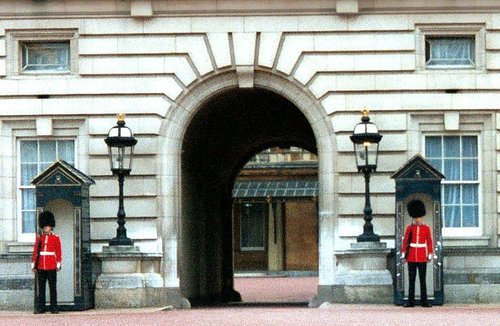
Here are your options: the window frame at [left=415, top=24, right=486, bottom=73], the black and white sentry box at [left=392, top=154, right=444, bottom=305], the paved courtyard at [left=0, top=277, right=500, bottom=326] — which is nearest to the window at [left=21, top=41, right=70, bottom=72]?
the paved courtyard at [left=0, top=277, right=500, bottom=326]

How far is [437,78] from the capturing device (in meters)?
28.0

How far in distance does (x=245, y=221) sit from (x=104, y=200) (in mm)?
27867

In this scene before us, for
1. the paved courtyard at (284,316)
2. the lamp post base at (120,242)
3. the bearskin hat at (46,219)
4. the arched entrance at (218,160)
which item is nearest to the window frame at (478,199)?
the paved courtyard at (284,316)

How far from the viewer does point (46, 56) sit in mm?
28641

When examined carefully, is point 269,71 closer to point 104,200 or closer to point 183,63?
point 183,63

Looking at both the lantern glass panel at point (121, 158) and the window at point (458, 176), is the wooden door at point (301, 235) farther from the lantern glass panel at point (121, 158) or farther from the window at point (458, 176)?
the lantern glass panel at point (121, 158)

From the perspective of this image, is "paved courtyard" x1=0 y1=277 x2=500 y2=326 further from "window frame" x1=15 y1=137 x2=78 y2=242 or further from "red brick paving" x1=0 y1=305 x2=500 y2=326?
"window frame" x1=15 y1=137 x2=78 y2=242

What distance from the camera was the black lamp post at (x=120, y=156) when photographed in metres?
27.5

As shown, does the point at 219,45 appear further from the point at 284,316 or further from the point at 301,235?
the point at 301,235

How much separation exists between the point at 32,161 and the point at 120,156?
1724mm

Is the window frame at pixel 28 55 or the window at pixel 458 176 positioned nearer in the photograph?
the window at pixel 458 176

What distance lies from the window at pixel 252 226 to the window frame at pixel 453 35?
27572 mm

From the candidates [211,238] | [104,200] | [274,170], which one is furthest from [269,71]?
[274,170]

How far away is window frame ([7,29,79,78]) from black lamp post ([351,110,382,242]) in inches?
188
